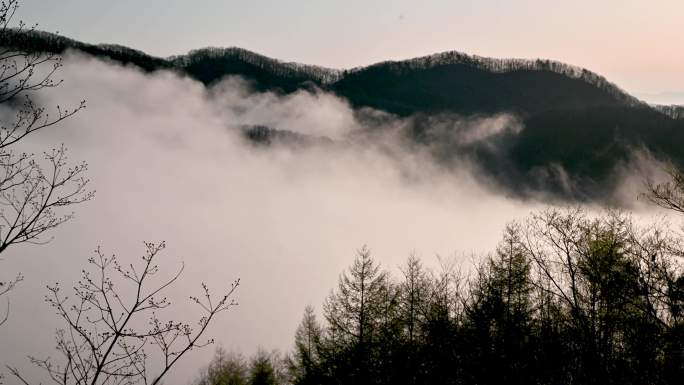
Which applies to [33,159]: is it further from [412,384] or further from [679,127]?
[679,127]

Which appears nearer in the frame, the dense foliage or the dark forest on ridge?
the dark forest on ridge

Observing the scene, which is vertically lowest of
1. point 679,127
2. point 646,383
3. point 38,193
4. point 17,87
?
point 646,383

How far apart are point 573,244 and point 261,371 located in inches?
882

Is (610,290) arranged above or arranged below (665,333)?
above

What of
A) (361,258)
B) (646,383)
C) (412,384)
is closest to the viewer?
(646,383)

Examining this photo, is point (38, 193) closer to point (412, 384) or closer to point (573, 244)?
point (573, 244)

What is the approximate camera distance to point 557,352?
1470cm

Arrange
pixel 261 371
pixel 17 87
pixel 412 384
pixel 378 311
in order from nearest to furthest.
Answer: pixel 17 87, pixel 412 384, pixel 378 311, pixel 261 371

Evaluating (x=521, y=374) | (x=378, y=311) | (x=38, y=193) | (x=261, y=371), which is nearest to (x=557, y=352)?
(x=521, y=374)

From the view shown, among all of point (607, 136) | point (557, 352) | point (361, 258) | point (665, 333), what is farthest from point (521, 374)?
point (607, 136)

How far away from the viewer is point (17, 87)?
4742mm

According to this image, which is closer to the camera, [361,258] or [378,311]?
[378,311]

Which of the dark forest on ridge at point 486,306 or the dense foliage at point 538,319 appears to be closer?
the dark forest on ridge at point 486,306

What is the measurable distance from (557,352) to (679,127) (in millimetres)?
204331
